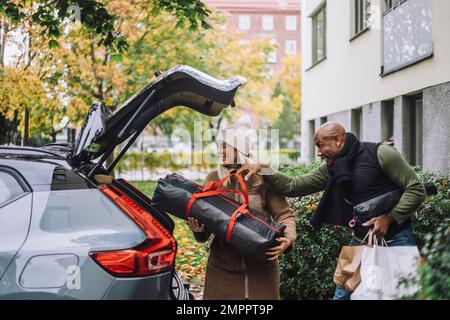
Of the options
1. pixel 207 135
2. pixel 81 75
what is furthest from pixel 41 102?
pixel 207 135

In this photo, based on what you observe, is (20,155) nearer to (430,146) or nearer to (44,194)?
(44,194)

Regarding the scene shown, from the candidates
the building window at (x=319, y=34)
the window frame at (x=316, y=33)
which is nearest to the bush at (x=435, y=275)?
the window frame at (x=316, y=33)

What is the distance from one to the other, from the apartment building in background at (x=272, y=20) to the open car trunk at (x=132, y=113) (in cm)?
5226

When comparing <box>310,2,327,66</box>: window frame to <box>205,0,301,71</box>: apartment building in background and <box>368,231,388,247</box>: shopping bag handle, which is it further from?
<box>205,0,301,71</box>: apartment building in background

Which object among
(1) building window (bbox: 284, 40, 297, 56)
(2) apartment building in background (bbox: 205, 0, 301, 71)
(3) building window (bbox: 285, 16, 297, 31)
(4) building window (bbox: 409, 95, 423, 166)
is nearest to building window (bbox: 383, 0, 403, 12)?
(4) building window (bbox: 409, 95, 423, 166)

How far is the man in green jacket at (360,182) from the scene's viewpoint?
3.82 m

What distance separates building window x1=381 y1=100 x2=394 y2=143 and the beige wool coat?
8.98 meters

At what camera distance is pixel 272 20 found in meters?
65.0

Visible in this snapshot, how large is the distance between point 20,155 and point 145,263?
113 cm

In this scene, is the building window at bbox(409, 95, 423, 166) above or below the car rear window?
above

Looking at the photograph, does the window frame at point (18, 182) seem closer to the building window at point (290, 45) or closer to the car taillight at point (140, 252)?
the car taillight at point (140, 252)

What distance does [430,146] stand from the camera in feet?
32.9

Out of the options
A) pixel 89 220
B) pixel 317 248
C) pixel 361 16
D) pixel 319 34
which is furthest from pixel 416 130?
pixel 89 220

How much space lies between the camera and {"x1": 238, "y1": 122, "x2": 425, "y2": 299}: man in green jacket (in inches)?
151
